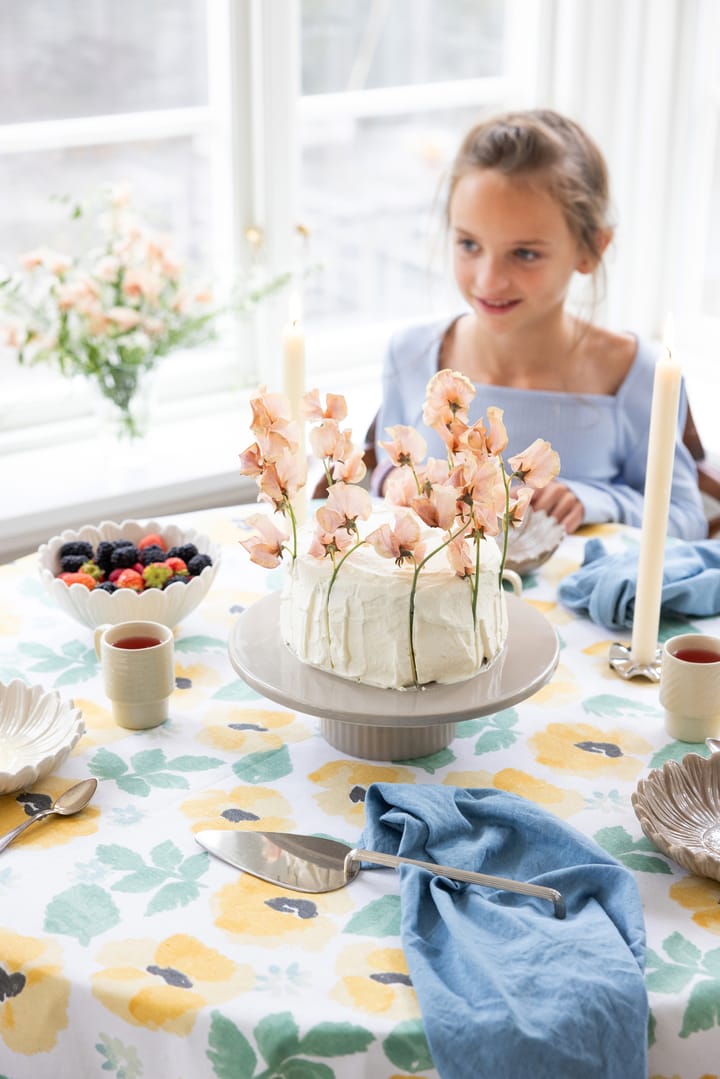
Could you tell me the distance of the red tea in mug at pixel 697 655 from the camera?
125 cm

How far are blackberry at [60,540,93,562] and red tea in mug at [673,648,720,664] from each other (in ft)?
2.24

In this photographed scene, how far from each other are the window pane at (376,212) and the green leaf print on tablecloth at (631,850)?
6.24ft

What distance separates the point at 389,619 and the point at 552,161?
111 centimetres

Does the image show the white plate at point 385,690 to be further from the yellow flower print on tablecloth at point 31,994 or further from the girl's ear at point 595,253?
the girl's ear at point 595,253

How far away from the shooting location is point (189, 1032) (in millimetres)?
875

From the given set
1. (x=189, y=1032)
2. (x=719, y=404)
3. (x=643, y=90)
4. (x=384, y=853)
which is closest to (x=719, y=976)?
(x=384, y=853)

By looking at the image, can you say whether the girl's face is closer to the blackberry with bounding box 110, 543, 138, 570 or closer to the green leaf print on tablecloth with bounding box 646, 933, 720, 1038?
the blackberry with bounding box 110, 543, 138, 570

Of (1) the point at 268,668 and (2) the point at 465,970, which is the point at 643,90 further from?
(2) the point at 465,970

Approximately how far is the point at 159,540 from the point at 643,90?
1.93 metres

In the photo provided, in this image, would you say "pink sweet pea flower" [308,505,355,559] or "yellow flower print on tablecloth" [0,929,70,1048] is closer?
"yellow flower print on tablecloth" [0,929,70,1048]

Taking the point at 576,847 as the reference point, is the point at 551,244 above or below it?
above

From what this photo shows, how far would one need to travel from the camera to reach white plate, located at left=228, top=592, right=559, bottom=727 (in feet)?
3.57

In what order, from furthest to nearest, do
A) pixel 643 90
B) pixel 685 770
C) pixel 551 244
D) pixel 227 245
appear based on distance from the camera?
pixel 643 90 → pixel 227 245 → pixel 551 244 → pixel 685 770

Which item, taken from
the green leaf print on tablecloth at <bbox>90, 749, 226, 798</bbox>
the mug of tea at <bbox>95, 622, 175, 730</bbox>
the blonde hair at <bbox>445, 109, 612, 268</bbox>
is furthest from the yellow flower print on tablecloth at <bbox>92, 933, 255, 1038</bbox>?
the blonde hair at <bbox>445, 109, 612, 268</bbox>
